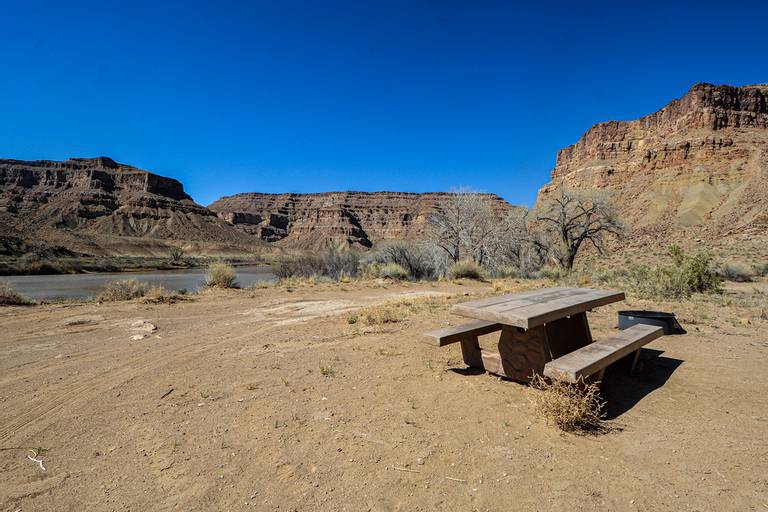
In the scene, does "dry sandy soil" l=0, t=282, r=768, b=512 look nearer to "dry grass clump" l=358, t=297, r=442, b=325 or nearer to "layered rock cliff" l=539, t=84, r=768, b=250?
"dry grass clump" l=358, t=297, r=442, b=325

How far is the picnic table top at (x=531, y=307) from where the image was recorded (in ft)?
10.6

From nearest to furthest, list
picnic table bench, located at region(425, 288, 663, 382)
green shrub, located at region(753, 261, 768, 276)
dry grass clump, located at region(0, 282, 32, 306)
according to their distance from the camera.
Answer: picnic table bench, located at region(425, 288, 663, 382) < dry grass clump, located at region(0, 282, 32, 306) < green shrub, located at region(753, 261, 768, 276)

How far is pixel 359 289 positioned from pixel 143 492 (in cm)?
1063

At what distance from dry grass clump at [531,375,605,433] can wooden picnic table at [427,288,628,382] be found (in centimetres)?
33

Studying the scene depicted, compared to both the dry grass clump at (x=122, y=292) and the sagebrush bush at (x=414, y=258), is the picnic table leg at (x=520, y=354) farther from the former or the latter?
the sagebrush bush at (x=414, y=258)

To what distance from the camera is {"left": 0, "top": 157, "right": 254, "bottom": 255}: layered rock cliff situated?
65188 mm

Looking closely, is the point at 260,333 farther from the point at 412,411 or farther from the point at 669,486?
the point at 669,486

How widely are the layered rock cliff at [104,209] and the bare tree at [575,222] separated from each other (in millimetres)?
60366

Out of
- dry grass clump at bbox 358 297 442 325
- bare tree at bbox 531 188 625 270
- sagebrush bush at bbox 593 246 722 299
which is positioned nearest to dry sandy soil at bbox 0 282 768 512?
dry grass clump at bbox 358 297 442 325

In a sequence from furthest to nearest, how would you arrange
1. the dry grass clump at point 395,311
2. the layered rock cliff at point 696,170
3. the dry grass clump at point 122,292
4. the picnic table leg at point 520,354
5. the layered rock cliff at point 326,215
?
the layered rock cliff at point 326,215 < the layered rock cliff at point 696,170 < the dry grass clump at point 122,292 < the dry grass clump at point 395,311 < the picnic table leg at point 520,354

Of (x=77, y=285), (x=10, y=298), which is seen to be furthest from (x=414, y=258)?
(x=77, y=285)

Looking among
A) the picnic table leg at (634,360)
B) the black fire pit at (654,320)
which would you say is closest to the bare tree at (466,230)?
the black fire pit at (654,320)

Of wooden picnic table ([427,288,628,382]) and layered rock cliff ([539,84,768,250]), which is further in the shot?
layered rock cliff ([539,84,768,250])

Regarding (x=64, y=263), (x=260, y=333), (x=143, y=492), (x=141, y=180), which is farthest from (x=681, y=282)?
(x=141, y=180)
